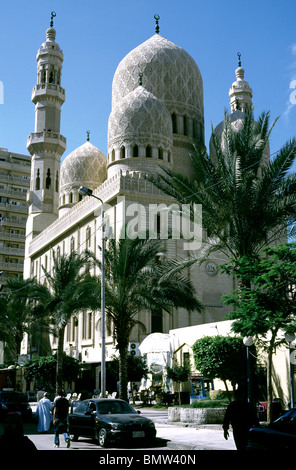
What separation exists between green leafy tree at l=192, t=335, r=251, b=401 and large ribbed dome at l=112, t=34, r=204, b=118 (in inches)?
987

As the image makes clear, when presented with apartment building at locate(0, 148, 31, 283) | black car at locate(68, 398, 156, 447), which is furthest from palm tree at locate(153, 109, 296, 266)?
apartment building at locate(0, 148, 31, 283)

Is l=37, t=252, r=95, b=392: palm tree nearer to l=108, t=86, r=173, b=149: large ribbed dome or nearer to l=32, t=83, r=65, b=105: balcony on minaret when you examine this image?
l=108, t=86, r=173, b=149: large ribbed dome

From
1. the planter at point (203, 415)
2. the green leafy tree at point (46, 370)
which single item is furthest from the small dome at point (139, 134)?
the planter at point (203, 415)

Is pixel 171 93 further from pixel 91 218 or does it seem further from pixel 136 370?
pixel 136 370

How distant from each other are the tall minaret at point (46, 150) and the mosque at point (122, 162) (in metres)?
0.08

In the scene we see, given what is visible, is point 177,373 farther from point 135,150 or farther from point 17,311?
point 135,150

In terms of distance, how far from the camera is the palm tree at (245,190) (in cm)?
1545

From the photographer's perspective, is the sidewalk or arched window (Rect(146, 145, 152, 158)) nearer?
the sidewalk

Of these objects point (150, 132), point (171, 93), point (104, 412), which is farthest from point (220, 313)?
point (104, 412)

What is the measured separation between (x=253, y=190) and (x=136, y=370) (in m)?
12.5

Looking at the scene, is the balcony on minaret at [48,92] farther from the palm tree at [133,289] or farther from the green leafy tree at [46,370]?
the palm tree at [133,289]

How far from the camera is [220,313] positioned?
3347 centimetres

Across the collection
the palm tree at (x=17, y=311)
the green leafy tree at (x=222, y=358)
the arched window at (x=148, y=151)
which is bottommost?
the green leafy tree at (x=222, y=358)

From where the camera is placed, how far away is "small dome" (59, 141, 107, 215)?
146ft
